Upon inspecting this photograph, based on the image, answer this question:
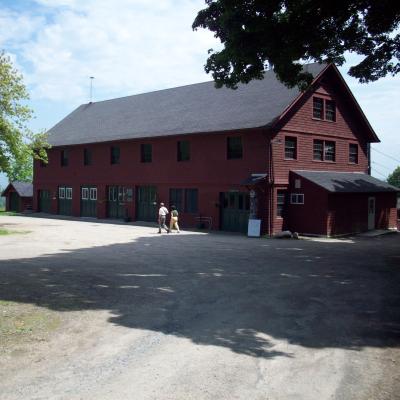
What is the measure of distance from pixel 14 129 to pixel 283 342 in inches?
967

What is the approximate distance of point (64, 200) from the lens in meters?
41.3

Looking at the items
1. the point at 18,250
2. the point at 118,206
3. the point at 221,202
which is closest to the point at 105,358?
the point at 18,250

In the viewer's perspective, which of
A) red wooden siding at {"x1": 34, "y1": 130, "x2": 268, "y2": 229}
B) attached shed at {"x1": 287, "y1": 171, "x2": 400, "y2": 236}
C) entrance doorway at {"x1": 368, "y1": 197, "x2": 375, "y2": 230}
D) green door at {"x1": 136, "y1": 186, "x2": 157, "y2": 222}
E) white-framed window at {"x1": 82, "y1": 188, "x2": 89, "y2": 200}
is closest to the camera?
attached shed at {"x1": 287, "y1": 171, "x2": 400, "y2": 236}

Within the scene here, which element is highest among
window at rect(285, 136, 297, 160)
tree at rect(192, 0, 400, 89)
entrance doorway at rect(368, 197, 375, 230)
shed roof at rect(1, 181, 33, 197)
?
tree at rect(192, 0, 400, 89)

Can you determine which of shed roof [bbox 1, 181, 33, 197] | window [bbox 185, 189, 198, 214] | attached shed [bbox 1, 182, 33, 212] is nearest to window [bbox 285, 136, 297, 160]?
window [bbox 185, 189, 198, 214]

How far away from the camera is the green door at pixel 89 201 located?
38.2 metres

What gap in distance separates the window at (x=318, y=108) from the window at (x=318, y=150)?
62.3 inches

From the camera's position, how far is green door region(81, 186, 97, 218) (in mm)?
38188

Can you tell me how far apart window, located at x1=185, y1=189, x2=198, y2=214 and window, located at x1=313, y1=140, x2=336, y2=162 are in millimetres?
7730

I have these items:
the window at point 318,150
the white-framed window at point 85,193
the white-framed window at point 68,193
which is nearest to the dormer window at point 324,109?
the window at point 318,150

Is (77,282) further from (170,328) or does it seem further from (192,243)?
(192,243)

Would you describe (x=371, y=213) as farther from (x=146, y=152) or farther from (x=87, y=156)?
(x=87, y=156)

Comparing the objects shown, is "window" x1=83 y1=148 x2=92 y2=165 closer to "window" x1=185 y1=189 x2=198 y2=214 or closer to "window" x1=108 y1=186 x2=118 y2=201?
"window" x1=108 y1=186 x2=118 y2=201

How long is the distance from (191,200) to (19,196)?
26028mm
